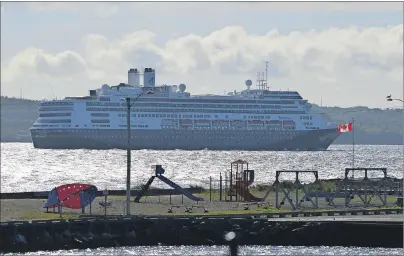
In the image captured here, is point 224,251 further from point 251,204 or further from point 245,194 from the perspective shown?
point 245,194

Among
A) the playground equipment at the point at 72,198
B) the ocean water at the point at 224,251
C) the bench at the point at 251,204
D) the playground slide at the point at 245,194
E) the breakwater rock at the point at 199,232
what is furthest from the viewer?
the playground slide at the point at 245,194

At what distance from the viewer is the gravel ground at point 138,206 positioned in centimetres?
5449

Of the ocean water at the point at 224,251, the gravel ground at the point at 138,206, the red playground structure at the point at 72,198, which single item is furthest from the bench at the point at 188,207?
the ocean water at the point at 224,251

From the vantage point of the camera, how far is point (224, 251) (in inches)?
1801

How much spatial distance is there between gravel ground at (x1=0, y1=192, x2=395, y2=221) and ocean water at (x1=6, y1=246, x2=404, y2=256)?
22.1ft

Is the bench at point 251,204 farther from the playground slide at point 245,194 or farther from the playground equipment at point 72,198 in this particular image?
the playground equipment at point 72,198

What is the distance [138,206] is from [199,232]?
41.2 feet

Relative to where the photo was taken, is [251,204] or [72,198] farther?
[251,204]

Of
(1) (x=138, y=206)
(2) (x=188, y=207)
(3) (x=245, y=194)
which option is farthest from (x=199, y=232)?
(3) (x=245, y=194)

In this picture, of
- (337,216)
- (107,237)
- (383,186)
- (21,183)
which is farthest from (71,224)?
(21,183)

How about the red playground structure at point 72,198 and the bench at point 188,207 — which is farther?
the bench at point 188,207

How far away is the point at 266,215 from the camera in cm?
5225

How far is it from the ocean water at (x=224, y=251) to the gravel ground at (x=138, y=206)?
6751mm

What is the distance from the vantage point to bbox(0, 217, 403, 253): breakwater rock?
46816 mm
